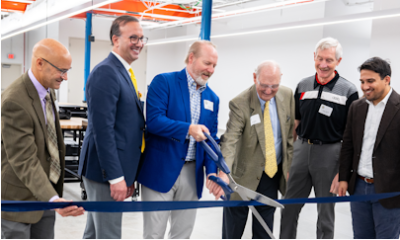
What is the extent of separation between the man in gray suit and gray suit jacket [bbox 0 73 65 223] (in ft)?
3.63

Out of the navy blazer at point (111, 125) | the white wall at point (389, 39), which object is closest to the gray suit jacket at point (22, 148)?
the navy blazer at point (111, 125)

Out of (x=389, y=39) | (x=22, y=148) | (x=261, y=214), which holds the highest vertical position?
(x=389, y=39)

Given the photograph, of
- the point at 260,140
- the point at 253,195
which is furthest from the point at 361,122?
the point at 253,195

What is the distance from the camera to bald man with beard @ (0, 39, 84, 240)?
1555 mm

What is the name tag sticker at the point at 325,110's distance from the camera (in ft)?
9.14

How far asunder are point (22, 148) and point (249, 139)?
138 centimetres

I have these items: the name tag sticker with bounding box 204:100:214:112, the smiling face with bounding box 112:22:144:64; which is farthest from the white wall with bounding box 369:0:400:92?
the smiling face with bounding box 112:22:144:64

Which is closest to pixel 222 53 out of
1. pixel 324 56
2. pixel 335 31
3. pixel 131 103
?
pixel 335 31

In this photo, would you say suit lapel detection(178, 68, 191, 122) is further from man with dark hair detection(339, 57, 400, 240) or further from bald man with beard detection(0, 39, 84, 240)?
man with dark hair detection(339, 57, 400, 240)

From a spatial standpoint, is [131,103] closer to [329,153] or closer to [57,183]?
[57,183]

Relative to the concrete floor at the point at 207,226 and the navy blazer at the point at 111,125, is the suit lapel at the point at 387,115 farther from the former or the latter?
the concrete floor at the point at 207,226

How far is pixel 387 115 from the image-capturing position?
2.27 m

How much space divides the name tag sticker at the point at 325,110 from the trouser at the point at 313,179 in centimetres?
24

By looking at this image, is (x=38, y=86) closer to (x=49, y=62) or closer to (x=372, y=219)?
(x=49, y=62)
